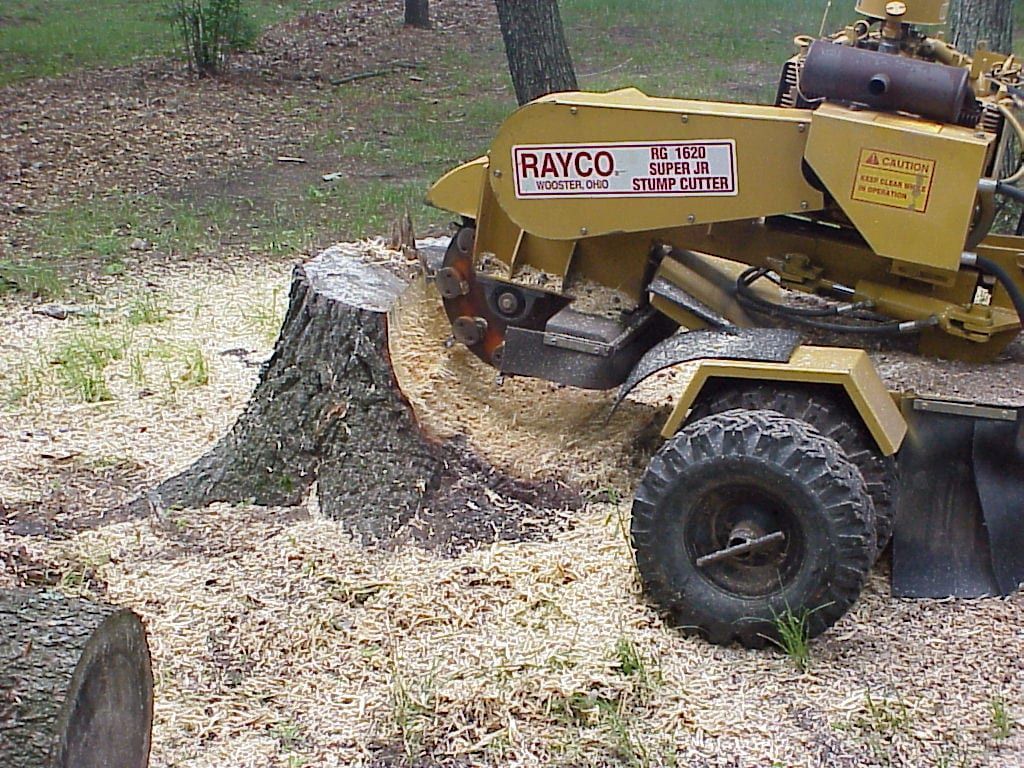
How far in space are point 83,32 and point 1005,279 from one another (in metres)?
15.5

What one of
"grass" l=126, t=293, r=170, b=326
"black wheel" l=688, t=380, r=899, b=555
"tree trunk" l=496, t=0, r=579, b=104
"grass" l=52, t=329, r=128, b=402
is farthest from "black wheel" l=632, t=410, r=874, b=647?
"tree trunk" l=496, t=0, r=579, b=104

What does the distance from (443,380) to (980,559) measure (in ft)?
6.66

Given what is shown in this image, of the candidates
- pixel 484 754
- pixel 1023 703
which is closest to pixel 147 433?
pixel 484 754

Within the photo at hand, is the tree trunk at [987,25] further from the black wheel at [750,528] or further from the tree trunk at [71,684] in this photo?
the tree trunk at [71,684]

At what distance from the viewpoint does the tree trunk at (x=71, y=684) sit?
271cm

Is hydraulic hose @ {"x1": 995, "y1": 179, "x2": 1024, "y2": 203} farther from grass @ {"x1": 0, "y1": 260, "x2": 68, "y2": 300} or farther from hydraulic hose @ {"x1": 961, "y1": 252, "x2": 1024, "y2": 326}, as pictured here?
grass @ {"x1": 0, "y1": 260, "x2": 68, "y2": 300}

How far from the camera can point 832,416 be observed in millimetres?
3770

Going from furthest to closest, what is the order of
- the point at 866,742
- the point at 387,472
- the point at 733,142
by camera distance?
the point at 387,472
the point at 733,142
the point at 866,742

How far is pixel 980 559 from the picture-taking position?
3.97 meters

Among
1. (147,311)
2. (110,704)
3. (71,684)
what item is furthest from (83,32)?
(71,684)

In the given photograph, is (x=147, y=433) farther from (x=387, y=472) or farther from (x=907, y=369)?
(x=907, y=369)

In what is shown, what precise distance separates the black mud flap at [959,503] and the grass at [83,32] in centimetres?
1222

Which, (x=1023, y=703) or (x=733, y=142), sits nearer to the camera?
(x=1023, y=703)

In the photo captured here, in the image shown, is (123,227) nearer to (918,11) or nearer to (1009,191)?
(918,11)
